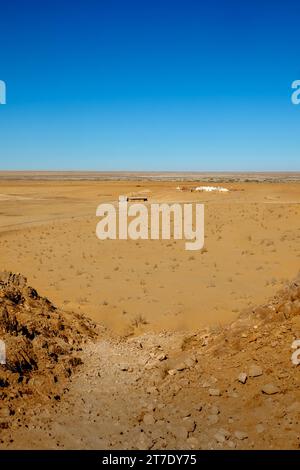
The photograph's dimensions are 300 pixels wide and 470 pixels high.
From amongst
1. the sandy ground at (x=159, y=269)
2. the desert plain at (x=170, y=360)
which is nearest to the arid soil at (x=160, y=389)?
the desert plain at (x=170, y=360)

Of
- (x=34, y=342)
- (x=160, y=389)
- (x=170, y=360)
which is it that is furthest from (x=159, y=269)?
(x=160, y=389)

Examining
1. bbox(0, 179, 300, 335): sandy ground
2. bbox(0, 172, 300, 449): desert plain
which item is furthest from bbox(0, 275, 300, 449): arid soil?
bbox(0, 179, 300, 335): sandy ground

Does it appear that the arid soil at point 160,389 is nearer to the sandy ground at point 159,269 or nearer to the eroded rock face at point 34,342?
the eroded rock face at point 34,342

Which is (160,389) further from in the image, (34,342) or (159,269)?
(159,269)
